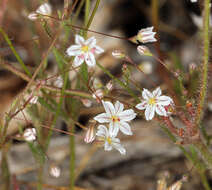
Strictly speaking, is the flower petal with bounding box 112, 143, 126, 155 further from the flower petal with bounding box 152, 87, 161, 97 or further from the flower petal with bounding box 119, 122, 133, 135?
the flower petal with bounding box 152, 87, 161, 97

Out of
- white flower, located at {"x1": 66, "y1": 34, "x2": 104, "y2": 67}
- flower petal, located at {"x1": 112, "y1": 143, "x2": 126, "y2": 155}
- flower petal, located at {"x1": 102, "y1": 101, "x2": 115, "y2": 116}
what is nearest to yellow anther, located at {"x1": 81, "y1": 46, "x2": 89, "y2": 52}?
white flower, located at {"x1": 66, "y1": 34, "x2": 104, "y2": 67}

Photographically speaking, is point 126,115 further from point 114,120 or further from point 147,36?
point 147,36

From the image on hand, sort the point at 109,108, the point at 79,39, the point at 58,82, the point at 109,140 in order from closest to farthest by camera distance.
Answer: the point at 79,39
the point at 109,108
the point at 109,140
the point at 58,82

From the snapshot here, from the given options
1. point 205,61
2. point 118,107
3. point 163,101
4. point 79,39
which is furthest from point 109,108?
point 205,61

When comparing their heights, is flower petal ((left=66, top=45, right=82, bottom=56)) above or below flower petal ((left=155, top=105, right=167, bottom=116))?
above

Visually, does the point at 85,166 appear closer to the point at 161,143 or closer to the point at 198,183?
the point at 161,143

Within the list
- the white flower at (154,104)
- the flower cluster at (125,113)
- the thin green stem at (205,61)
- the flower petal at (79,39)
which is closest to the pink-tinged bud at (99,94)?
the flower cluster at (125,113)
